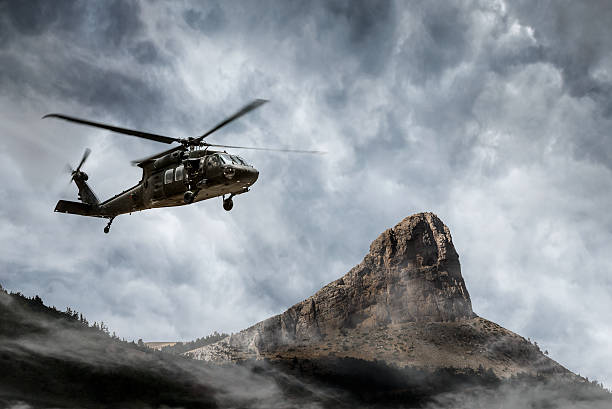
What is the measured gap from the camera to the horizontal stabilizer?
1610 inches

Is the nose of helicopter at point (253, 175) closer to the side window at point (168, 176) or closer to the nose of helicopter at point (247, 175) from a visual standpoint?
the nose of helicopter at point (247, 175)

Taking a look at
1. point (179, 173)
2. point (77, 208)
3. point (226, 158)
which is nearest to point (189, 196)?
point (179, 173)

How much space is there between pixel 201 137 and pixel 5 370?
14501cm

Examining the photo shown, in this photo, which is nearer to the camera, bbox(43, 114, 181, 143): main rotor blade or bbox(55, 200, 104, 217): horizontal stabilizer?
bbox(43, 114, 181, 143): main rotor blade

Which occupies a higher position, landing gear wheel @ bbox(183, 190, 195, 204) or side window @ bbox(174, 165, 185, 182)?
side window @ bbox(174, 165, 185, 182)

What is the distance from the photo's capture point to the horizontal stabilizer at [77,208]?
4091 cm

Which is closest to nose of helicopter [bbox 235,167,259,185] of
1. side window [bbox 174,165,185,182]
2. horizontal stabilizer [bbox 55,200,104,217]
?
side window [bbox 174,165,185,182]

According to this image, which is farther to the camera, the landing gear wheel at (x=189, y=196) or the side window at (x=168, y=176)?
the side window at (x=168, y=176)

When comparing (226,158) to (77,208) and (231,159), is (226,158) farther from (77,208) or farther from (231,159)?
(77,208)

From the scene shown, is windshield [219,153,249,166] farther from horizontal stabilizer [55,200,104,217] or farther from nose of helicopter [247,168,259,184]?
horizontal stabilizer [55,200,104,217]

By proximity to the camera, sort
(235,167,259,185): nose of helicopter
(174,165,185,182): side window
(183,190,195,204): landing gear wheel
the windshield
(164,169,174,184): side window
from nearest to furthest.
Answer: (235,167,259,185): nose of helicopter
the windshield
(183,190,195,204): landing gear wheel
(174,165,185,182): side window
(164,169,174,184): side window

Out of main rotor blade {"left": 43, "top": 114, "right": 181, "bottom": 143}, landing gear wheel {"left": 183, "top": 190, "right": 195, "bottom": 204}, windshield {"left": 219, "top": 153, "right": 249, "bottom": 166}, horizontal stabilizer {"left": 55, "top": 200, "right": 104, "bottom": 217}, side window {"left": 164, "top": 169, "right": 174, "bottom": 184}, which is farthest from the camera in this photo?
horizontal stabilizer {"left": 55, "top": 200, "right": 104, "bottom": 217}

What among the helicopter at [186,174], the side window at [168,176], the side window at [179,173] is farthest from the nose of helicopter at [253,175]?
the side window at [168,176]

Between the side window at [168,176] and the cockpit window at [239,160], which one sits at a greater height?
the cockpit window at [239,160]
